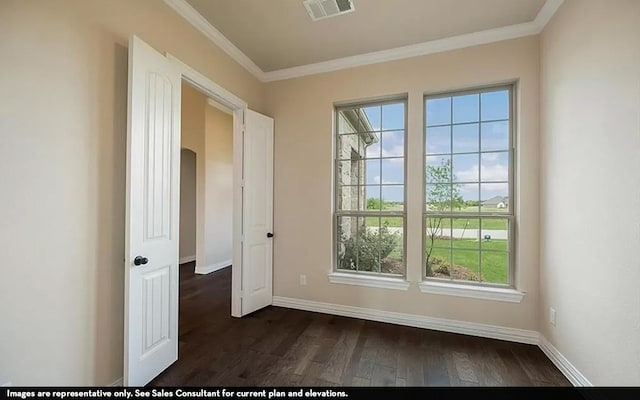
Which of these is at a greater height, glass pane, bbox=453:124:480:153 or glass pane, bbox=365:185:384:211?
glass pane, bbox=453:124:480:153

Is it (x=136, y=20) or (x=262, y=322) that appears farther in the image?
(x=262, y=322)

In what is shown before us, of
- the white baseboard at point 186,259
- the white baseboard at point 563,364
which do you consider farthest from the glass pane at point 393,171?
the white baseboard at point 186,259

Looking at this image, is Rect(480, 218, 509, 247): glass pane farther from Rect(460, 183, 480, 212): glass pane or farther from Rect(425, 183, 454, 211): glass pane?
Rect(425, 183, 454, 211): glass pane

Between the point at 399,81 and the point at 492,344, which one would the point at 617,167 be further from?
the point at 399,81

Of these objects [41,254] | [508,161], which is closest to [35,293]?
[41,254]

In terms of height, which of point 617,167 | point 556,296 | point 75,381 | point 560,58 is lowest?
point 75,381

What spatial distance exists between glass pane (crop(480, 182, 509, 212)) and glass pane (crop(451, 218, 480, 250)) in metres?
0.18

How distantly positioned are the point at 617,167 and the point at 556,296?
3.93 ft

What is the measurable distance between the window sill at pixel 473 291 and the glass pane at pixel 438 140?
1.44 metres

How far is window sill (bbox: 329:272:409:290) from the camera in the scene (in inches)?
117

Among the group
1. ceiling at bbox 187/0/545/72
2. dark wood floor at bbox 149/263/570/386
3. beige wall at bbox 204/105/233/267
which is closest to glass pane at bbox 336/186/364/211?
dark wood floor at bbox 149/263/570/386

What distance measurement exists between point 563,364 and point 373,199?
2137 millimetres

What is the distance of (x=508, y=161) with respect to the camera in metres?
2.72

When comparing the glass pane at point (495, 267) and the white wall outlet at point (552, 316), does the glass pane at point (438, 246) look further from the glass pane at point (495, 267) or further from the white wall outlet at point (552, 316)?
the white wall outlet at point (552, 316)
